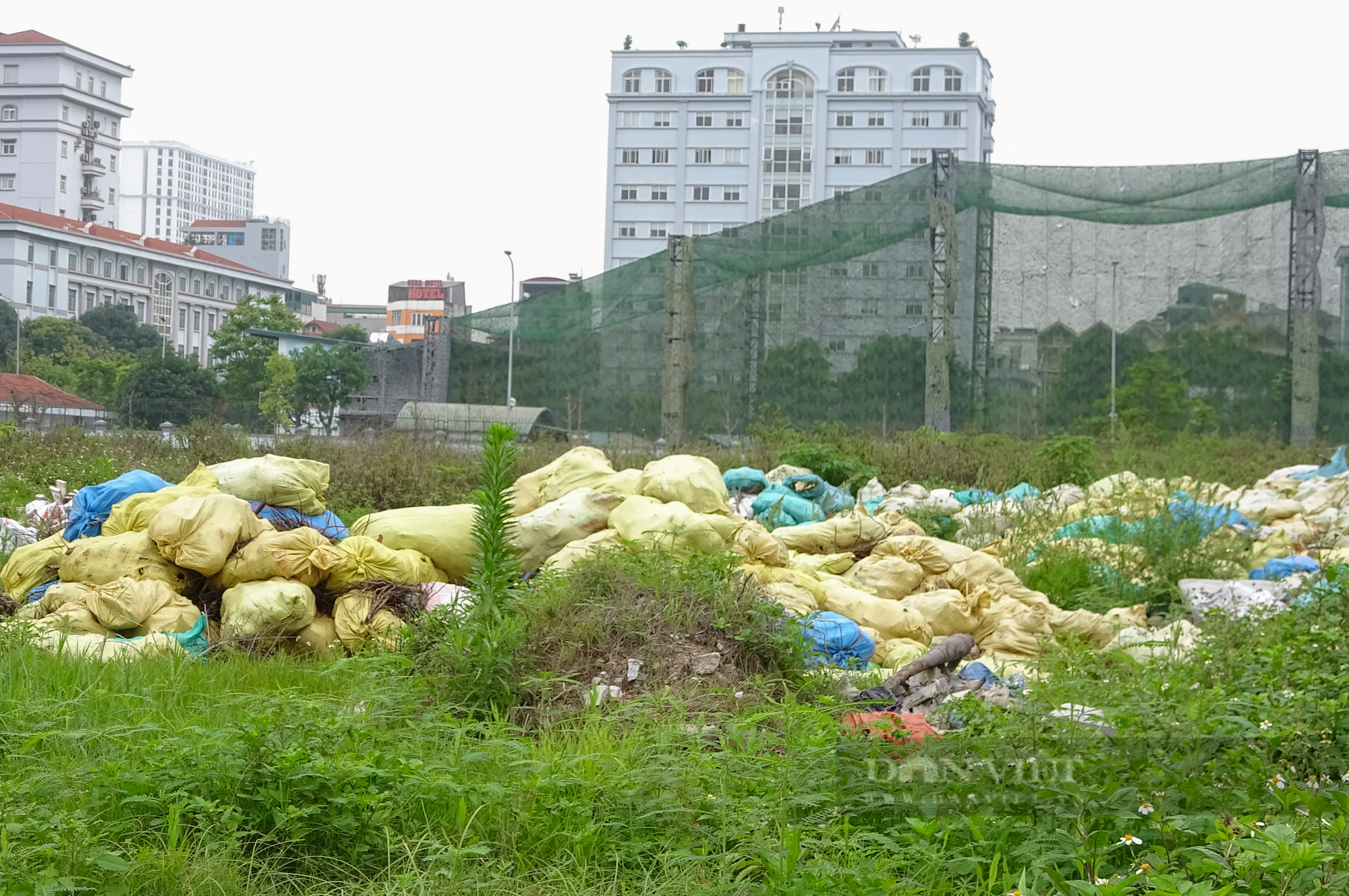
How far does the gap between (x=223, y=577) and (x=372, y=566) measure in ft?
2.12

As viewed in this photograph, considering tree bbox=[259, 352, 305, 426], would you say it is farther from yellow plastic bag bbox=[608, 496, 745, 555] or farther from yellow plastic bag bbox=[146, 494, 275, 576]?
yellow plastic bag bbox=[608, 496, 745, 555]

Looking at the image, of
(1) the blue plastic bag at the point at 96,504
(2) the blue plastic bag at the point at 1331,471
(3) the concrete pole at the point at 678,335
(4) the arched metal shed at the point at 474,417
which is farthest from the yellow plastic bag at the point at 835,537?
(3) the concrete pole at the point at 678,335

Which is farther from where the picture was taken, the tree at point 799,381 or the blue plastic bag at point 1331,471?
the tree at point 799,381

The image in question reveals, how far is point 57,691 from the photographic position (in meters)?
3.93

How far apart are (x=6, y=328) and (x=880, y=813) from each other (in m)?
62.1

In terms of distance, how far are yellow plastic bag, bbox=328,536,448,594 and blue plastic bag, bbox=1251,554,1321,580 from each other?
14.2 feet

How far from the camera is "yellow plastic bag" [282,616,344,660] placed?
5.20 metres

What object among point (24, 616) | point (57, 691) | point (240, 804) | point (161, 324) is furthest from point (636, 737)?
point (161, 324)

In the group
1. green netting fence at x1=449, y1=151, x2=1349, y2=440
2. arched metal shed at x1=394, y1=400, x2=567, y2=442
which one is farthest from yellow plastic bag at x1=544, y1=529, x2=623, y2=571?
green netting fence at x1=449, y1=151, x2=1349, y2=440

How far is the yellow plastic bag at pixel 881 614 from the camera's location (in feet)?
17.3

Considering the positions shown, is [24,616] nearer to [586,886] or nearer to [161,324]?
[586,886]

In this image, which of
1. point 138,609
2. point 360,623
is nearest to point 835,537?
point 360,623

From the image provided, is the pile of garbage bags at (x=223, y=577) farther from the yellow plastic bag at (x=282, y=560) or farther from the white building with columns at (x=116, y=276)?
the white building with columns at (x=116, y=276)

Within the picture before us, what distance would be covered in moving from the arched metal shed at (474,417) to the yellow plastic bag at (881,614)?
1128 cm
